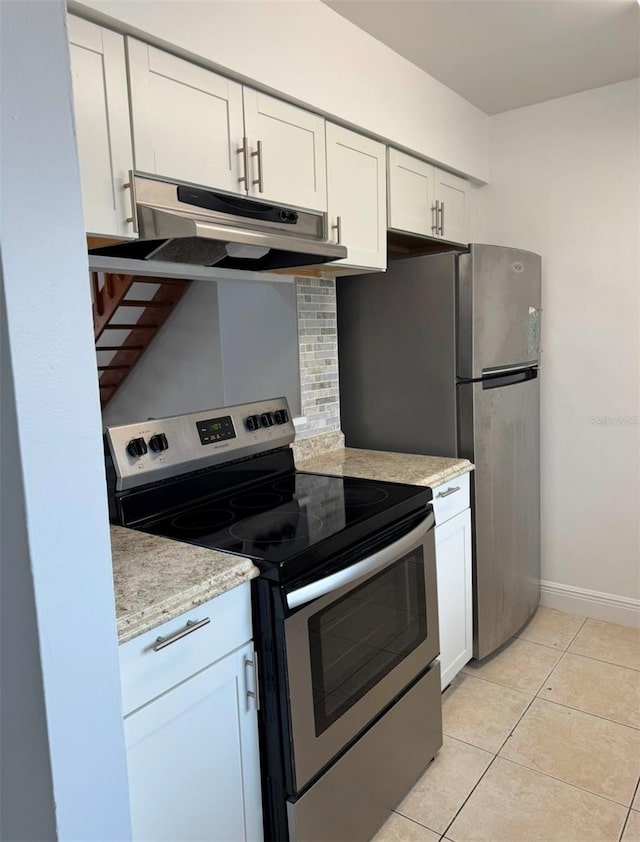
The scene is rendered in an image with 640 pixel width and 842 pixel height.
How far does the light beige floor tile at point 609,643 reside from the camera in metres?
2.59

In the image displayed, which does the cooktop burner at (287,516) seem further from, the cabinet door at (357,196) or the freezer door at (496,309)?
the cabinet door at (357,196)

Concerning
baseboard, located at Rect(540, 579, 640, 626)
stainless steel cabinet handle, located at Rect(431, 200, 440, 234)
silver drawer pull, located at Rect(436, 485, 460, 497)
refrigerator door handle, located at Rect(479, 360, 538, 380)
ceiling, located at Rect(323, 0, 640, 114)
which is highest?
ceiling, located at Rect(323, 0, 640, 114)

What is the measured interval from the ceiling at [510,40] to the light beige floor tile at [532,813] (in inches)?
99.4

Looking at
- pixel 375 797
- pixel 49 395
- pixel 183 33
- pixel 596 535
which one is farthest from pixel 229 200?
pixel 596 535

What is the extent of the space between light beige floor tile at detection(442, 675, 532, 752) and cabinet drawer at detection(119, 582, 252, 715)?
1209 mm

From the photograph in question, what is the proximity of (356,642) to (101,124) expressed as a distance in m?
1.44

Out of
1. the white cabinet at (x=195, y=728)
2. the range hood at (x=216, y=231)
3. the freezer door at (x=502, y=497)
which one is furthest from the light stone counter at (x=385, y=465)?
the white cabinet at (x=195, y=728)

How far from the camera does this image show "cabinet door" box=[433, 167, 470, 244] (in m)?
2.65

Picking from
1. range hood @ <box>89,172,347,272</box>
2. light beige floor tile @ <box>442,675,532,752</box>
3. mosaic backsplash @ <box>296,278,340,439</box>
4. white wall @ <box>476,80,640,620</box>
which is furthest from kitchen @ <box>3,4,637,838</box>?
light beige floor tile @ <box>442,675,532,752</box>

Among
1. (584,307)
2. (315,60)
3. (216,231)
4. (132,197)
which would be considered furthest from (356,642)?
(584,307)

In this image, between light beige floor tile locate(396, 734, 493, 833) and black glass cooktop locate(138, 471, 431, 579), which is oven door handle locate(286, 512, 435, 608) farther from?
light beige floor tile locate(396, 734, 493, 833)

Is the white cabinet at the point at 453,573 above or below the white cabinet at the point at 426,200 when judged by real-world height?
below

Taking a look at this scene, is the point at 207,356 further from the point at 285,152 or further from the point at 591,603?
the point at 591,603

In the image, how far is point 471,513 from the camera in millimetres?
2396
